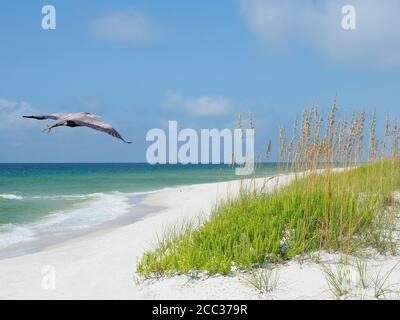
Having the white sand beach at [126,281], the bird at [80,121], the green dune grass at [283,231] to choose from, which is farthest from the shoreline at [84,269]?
the bird at [80,121]

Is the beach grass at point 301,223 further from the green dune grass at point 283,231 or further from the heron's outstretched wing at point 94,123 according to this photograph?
the heron's outstretched wing at point 94,123

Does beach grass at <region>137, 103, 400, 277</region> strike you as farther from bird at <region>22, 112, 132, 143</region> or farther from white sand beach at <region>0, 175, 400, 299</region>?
bird at <region>22, 112, 132, 143</region>

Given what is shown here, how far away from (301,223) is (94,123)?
10.7 ft

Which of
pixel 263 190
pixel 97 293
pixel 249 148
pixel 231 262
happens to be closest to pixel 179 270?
pixel 231 262

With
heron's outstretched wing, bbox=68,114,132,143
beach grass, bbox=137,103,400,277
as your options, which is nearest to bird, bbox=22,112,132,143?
heron's outstretched wing, bbox=68,114,132,143

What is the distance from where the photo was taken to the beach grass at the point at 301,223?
5.66m

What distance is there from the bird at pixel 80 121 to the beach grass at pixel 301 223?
2209mm

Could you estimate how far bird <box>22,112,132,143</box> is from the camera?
12.5ft

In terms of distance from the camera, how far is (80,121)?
4.04 metres

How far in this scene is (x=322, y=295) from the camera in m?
4.86

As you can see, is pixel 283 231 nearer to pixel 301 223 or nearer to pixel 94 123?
pixel 301 223

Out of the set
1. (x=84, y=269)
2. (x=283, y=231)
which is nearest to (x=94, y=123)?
(x=283, y=231)

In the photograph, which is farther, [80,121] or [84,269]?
[84,269]
